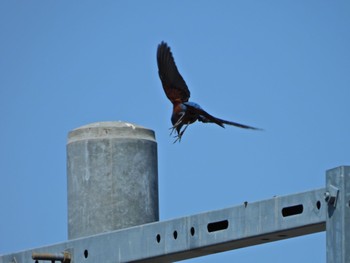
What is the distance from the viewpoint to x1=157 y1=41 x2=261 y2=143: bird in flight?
8.74 m

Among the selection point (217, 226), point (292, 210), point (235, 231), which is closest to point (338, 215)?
point (292, 210)

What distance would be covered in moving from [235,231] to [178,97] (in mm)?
2595

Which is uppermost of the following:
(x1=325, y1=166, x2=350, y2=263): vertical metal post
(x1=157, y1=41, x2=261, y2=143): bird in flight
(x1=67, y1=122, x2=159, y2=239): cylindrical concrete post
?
(x1=157, y1=41, x2=261, y2=143): bird in flight

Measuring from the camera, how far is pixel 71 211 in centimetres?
830

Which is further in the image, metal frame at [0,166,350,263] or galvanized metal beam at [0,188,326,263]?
galvanized metal beam at [0,188,326,263]

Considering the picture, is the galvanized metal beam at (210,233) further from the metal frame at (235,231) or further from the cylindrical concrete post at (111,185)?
the cylindrical concrete post at (111,185)

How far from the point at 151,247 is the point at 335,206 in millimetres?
1482

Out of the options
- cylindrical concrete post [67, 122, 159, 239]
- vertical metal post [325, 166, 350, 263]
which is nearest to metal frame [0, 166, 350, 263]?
vertical metal post [325, 166, 350, 263]

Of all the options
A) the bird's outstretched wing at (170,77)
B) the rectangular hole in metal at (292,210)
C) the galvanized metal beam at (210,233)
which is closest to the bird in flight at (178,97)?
the bird's outstretched wing at (170,77)

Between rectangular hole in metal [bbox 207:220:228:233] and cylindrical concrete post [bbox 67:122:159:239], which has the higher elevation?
cylindrical concrete post [bbox 67:122:159:239]

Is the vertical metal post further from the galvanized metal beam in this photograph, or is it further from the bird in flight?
the bird in flight

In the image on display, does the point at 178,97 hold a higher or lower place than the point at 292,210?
higher

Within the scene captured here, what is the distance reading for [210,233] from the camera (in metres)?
6.65

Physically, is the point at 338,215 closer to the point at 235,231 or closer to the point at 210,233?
the point at 235,231
